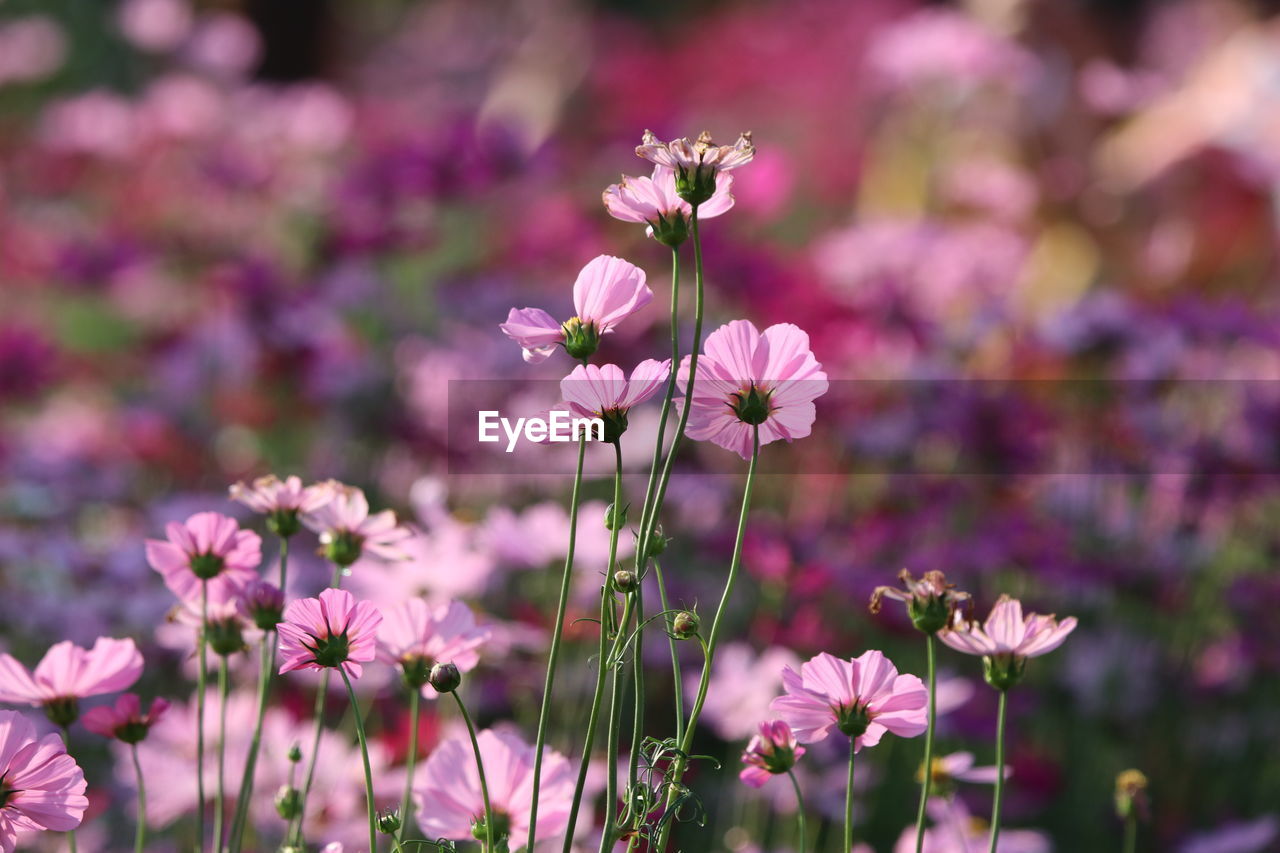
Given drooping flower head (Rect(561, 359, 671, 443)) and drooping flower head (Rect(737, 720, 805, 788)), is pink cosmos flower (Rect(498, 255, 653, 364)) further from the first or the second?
drooping flower head (Rect(737, 720, 805, 788))

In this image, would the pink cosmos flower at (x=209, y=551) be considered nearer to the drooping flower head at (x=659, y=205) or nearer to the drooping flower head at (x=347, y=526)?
the drooping flower head at (x=347, y=526)

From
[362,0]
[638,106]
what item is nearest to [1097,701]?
[638,106]

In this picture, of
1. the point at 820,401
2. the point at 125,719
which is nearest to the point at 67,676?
the point at 125,719

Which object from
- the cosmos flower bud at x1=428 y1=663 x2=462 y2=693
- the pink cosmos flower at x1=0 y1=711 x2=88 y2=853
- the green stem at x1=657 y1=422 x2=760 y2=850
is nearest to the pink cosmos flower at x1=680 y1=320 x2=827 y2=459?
the green stem at x1=657 y1=422 x2=760 y2=850

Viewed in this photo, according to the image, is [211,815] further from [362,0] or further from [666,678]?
[362,0]

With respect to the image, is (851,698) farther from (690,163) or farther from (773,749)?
(690,163)

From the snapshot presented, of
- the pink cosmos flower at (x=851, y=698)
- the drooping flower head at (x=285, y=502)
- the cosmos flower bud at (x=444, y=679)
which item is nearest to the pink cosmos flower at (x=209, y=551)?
the drooping flower head at (x=285, y=502)
